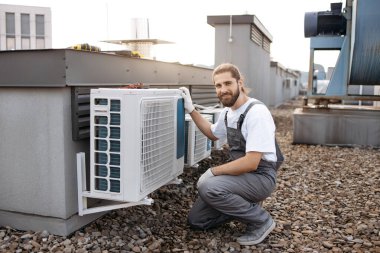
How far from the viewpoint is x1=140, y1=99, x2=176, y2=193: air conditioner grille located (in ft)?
8.15

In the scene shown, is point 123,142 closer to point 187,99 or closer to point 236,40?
point 187,99

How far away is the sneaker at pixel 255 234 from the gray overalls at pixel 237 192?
0.16ft

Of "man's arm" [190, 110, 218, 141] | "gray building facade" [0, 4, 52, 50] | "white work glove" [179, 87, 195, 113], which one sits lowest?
"man's arm" [190, 110, 218, 141]

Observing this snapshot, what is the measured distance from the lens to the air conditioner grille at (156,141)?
8.15 ft

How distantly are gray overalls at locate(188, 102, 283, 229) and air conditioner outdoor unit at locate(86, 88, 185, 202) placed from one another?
1.39 feet

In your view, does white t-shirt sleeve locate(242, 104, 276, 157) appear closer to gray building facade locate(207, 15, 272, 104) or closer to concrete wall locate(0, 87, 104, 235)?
concrete wall locate(0, 87, 104, 235)

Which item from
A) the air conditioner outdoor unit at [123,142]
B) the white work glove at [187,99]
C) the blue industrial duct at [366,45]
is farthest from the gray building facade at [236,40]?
the air conditioner outdoor unit at [123,142]

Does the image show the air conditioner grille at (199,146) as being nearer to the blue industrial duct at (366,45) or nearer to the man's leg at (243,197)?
the man's leg at (243,197)

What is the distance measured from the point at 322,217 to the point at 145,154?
1.72 m

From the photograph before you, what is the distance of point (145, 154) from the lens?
2.50m

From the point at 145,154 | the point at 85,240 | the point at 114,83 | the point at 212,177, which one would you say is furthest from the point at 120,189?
the point at 114,83

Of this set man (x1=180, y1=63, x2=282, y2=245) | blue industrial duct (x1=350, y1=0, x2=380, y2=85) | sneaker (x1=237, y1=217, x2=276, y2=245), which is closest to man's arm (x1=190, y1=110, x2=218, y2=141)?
man (x1=180, y1=63, x2=282, y2=245)

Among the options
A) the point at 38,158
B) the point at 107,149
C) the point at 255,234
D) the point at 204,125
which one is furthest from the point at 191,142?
the point at 38,158

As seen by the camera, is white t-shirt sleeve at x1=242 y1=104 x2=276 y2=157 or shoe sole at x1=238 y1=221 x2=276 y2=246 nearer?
white t-shirt sleeve at x1=242 y1=104 x2=276 y2=157
